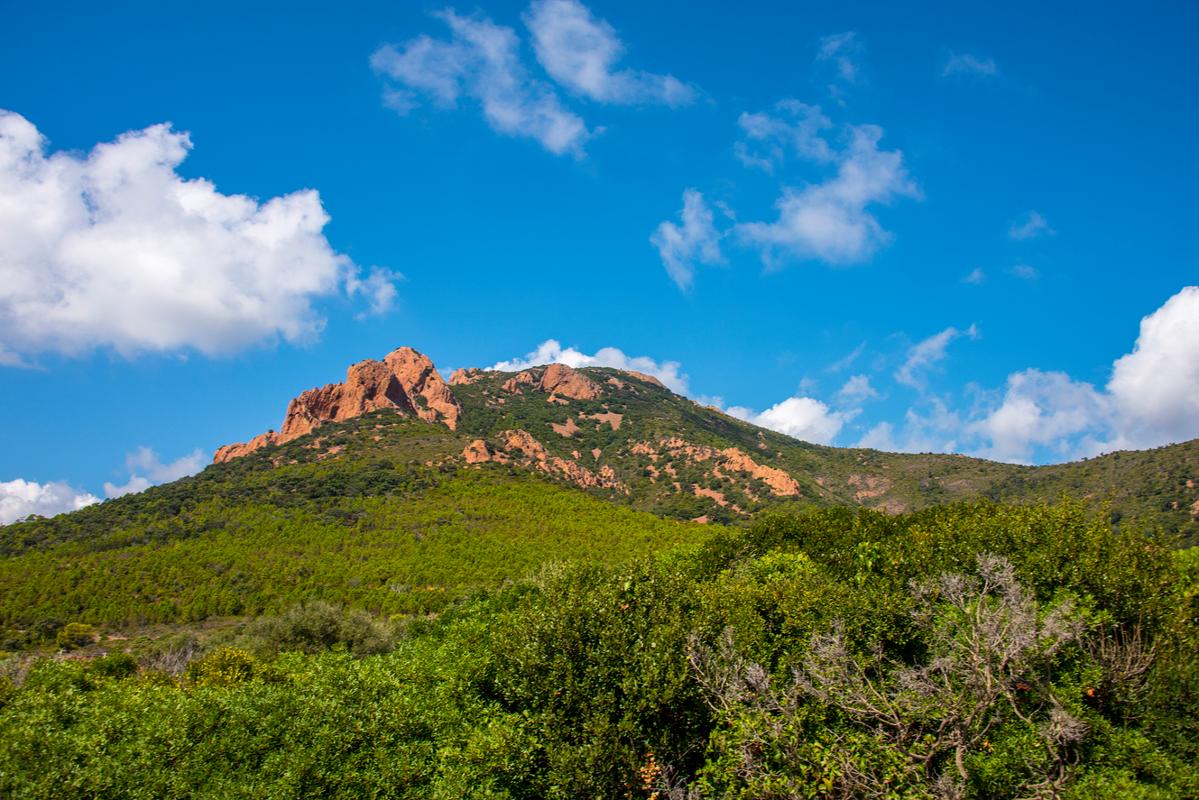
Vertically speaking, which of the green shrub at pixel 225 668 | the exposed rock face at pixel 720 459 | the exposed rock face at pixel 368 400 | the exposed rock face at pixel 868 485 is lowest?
the green shrub at pixel 225 668

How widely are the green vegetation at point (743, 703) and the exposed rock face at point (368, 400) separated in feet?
429

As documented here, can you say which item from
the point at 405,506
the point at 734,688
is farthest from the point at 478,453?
the point at 734,688

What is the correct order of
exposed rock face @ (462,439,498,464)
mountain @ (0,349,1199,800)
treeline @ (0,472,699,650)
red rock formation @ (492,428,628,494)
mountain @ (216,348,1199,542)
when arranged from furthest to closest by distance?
red rock formation @ (492,428,628,494) → exposed rock face @ (462,439,498,464) → mountain @ (216,348,1199,542) → treeline @ (0,472,699,650) → mountain @ (0,349,1199,800)

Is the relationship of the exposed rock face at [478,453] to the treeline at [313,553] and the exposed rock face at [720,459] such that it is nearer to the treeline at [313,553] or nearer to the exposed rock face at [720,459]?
the treeline at [313,553]

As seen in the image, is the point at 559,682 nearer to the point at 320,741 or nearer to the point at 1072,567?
the point at 320,741

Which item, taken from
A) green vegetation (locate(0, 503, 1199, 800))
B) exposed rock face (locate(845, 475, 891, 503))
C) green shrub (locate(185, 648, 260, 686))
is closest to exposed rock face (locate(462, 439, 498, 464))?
green shrub (locate(185, 648, 260, 686))

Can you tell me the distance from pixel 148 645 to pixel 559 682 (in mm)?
61474

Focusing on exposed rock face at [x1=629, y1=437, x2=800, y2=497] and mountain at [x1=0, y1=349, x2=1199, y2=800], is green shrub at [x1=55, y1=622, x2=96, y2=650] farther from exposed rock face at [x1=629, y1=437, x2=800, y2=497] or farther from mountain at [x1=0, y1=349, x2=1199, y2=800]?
exposed rock face at [x1=629, y1=437, x2=800, y2=497]

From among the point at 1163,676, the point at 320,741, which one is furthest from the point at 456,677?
the point at 1163,676

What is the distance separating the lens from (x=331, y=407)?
158m

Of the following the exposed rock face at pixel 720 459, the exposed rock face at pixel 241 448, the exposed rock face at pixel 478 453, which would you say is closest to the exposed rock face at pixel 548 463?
the exposed rock face at pixel 478 453

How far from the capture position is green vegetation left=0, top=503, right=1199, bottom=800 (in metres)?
15.4

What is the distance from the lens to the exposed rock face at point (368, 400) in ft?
490

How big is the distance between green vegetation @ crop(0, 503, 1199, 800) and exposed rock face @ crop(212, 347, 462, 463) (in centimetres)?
13065
